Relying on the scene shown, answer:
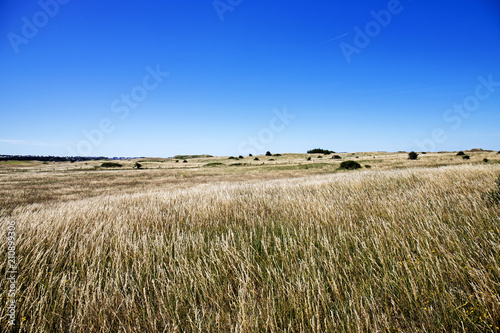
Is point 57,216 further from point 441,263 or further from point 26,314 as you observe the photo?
point 441,263

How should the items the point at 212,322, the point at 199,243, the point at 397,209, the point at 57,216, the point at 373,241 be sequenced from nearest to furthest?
the point at 212,322 → the point at 373,241 → the point at 199,243 → the point at 397,209 → the point at 57,216

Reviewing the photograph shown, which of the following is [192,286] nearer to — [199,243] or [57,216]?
[199,243]

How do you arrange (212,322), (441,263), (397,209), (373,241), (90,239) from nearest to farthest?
(212,322) → (441,263) → (373,241) → (90,239) → (397,209)

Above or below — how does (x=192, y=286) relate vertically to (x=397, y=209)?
below

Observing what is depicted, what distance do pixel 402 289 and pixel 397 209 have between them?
2.85 meters

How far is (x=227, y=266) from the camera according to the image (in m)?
2.63

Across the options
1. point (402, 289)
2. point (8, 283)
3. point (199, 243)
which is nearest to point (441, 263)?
point (402, 289)

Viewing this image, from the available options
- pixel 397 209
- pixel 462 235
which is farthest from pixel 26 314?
pixel 397 209

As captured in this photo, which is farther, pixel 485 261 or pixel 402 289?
pixel 485 261

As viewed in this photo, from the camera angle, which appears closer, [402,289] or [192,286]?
[402,289]

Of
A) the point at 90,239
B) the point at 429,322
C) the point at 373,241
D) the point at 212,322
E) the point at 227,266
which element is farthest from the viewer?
the point at 90,239

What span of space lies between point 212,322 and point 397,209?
4.19 metres

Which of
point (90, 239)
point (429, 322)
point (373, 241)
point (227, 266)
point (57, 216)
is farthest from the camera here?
point (57, 216)

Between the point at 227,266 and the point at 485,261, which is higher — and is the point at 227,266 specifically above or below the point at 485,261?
below
